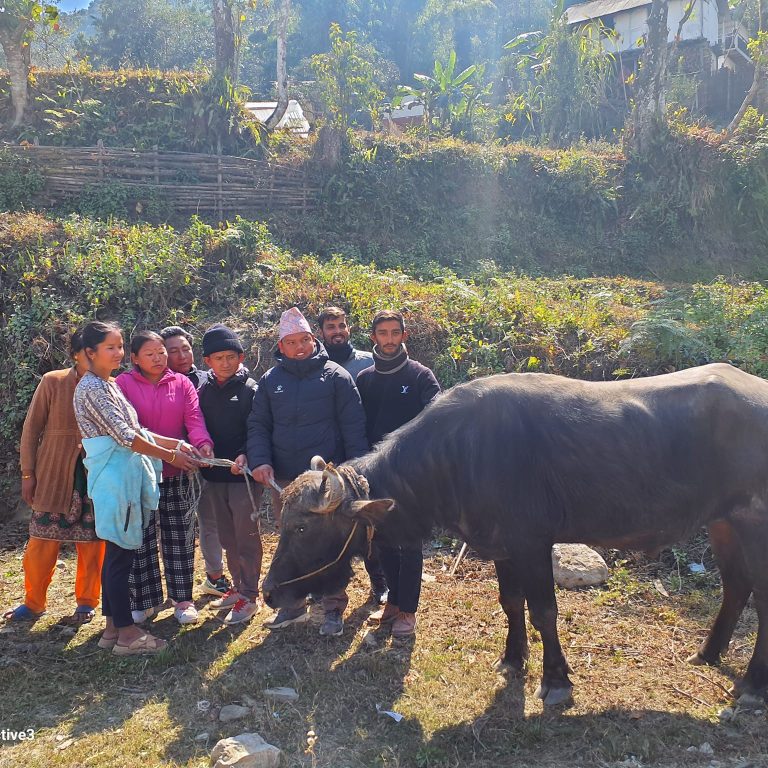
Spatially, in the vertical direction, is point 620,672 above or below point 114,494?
below

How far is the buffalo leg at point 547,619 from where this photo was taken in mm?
4129

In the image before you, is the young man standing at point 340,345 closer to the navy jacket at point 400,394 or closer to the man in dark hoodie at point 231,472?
the navy jacket at point 400,394

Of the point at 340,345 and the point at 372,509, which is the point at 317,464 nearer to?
the point at 372,509

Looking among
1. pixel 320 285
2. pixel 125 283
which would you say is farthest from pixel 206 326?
pixel 320 285

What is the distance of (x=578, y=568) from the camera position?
18.9 feet

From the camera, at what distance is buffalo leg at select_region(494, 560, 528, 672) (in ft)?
14.8

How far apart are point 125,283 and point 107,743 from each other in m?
6.42

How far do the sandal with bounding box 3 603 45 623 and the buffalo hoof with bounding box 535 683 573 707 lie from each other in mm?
3675

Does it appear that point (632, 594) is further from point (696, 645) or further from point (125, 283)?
point (125, 283)

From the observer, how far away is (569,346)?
8406mm

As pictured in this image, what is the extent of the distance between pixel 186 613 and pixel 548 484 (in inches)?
111

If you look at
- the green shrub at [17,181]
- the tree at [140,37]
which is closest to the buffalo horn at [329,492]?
the green shrub at [17,181]

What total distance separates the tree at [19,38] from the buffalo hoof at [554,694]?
549 inches

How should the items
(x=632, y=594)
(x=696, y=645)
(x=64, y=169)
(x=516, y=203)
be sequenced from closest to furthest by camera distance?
(x=696, y=645), (x=632, y=594), (x=64, y=169), (x=516, y=203)
